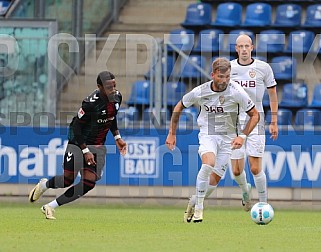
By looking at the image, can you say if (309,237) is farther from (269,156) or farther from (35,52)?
(35,52)

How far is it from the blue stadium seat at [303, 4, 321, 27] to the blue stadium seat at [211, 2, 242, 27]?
54.1 inches

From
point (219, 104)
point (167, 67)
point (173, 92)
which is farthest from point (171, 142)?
point (167, 67)

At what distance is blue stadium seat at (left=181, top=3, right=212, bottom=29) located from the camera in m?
20.5

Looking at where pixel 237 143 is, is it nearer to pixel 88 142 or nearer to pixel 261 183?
pixel 261 183

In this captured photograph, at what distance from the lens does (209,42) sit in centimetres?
1922

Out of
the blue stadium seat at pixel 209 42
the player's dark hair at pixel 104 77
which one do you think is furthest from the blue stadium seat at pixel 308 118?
the player's dark hair at pixel 104 77

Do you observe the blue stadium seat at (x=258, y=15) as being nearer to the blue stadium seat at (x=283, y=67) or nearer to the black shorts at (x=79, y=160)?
the blue stadium seat at (x=283, y=67)

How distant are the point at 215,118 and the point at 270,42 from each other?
22.5 ft

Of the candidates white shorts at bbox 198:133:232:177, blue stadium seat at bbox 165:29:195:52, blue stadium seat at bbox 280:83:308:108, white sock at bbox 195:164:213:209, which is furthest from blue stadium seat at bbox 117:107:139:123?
white sock at bbox 195:164:213:209

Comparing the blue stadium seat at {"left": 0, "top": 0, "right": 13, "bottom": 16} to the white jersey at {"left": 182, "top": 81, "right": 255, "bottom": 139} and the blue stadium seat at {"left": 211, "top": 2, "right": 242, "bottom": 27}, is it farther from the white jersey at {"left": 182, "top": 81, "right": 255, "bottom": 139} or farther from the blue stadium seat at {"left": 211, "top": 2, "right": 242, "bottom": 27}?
the white jersey at {"left": 182, "top": 81, "right": 255, "bottom": 139}

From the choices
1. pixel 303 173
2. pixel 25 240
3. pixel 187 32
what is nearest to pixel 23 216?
pixel 25 240

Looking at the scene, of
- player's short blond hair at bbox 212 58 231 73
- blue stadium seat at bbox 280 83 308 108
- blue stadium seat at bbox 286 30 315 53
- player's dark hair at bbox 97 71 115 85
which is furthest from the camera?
blue stadium seat at bbox 286 30 315 53

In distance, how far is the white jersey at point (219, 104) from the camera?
12328mm

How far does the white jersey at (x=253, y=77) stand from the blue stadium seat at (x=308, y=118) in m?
3.71
